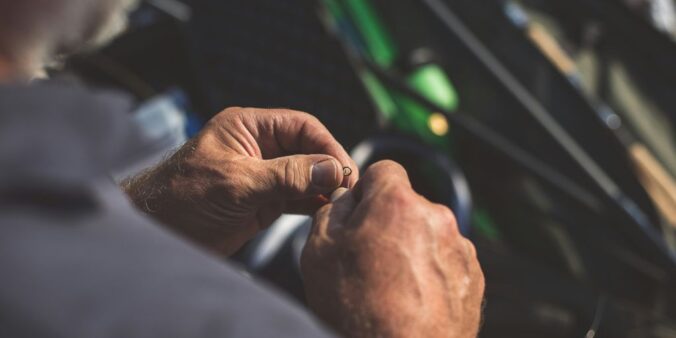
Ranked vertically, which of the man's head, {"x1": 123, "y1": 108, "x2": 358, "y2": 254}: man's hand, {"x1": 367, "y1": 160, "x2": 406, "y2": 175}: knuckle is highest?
the man's head

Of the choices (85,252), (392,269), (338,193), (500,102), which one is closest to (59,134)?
(85,252)

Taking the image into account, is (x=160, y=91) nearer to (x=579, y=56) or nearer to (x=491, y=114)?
(x=491, y=114)

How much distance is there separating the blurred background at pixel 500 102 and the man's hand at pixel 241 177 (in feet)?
3.41

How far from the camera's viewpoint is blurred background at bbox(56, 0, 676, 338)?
2447 millimetres

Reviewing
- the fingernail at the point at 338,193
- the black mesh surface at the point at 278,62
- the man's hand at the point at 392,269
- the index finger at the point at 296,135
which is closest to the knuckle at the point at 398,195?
the man's hand at the point at 392,269

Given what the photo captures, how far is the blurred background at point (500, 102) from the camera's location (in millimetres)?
2447

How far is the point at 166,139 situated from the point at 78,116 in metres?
1.85

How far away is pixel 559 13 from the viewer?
10.2 feet

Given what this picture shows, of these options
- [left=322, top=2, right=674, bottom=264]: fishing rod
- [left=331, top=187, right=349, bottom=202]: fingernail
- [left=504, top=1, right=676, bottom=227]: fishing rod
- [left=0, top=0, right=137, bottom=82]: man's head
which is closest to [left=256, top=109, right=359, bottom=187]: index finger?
[left=331, top=187, right=349, bottom=202]: fingernail

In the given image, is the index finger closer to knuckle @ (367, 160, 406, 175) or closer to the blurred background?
knuckle @ (367, 160, 406, 175)

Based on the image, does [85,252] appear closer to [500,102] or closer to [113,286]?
[113,286]

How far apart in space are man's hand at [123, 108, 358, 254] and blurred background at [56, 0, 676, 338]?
3.41 ft

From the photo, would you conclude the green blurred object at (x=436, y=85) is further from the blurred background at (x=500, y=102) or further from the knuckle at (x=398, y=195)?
the knuckle at (x=398, y=195)

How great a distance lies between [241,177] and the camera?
3.54 feet
